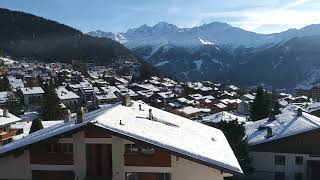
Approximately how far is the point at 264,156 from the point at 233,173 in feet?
74.2

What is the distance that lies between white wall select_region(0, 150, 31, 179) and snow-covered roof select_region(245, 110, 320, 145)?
2384 cm

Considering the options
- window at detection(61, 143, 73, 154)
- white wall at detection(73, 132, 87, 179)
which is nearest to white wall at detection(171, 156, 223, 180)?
white wall at detection(73, 132, 87, 179)

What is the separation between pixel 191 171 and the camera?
17.0m

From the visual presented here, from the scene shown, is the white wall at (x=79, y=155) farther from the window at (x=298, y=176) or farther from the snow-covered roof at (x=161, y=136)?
the window at (x=298, y=176)

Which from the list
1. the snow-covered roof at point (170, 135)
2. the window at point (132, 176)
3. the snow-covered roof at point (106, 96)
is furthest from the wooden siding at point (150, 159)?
the snow-covered roof at point (106, 96)

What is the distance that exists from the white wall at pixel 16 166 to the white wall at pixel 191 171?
5.58 metres

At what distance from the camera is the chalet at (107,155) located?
16.5 meters

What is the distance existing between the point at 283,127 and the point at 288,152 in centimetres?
289

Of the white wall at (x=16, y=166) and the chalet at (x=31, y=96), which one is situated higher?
the white wall at (x=16, y=166)

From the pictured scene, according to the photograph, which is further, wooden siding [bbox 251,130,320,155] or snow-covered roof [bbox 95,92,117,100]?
snow-covered roof [bbox 95,92,117,100]

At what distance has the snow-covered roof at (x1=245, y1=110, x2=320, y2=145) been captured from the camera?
3691cm

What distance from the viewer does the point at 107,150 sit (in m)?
17.3

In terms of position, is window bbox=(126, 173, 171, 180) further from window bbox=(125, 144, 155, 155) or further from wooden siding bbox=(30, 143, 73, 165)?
wooden siding bbox=(30, 143, 73, 165)

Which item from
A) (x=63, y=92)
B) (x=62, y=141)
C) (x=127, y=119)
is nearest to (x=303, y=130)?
(x=127, y=119)
